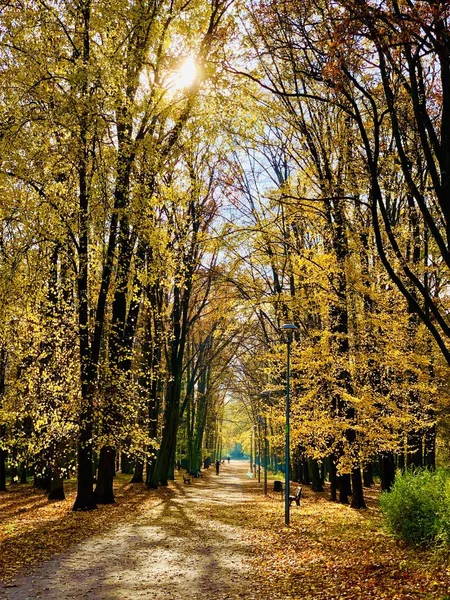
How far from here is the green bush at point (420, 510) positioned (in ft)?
27.8

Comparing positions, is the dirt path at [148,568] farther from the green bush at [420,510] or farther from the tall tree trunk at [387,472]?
the tall tree trunk at [387,472]

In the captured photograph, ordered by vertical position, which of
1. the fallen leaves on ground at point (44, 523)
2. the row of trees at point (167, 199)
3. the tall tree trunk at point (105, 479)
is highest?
the row of trees at point (167, 199)

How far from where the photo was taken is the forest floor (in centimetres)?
723

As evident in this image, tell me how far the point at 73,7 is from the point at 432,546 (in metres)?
13.0

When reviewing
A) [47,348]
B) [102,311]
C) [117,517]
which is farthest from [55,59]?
[117,517]

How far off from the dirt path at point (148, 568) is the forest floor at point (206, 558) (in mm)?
18

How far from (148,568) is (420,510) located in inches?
203

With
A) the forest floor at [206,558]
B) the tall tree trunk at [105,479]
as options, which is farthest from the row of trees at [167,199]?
the forest floor at [206,558]

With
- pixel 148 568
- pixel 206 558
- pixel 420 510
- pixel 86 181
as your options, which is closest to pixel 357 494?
pixel 420 510

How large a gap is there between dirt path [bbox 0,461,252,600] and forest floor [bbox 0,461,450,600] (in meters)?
0.02

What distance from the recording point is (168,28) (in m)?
13.0

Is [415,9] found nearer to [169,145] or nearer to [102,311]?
[169,145]

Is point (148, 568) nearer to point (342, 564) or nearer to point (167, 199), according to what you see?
point (342, 564)

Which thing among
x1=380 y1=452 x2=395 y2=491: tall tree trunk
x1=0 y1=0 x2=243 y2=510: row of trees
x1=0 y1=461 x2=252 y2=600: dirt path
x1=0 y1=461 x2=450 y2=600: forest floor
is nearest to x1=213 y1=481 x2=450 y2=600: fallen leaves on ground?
x1=0 y1=461 x2=450 y2=600: forest floor
